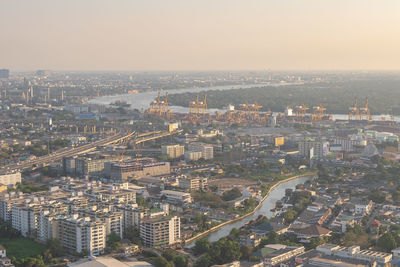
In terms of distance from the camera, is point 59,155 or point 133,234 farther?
point 59,155

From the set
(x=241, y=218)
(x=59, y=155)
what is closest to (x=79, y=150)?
(x=59, y=155)

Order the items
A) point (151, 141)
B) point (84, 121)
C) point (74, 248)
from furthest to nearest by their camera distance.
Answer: point (84, 121), point (151, 141), point (74, 248)

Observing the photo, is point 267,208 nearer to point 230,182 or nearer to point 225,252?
point 230,182

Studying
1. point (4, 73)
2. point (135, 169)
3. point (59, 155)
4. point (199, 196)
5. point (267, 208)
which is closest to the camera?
point (267, 208)

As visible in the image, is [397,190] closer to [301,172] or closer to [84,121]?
[301,172]

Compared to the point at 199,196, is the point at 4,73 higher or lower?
higher

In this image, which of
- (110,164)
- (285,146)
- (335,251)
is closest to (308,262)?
(335,251)

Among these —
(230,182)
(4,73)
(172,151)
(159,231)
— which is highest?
(4,73)

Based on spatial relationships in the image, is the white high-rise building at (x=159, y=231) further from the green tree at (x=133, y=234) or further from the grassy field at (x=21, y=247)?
the grassy field at (x=21, y=247)
